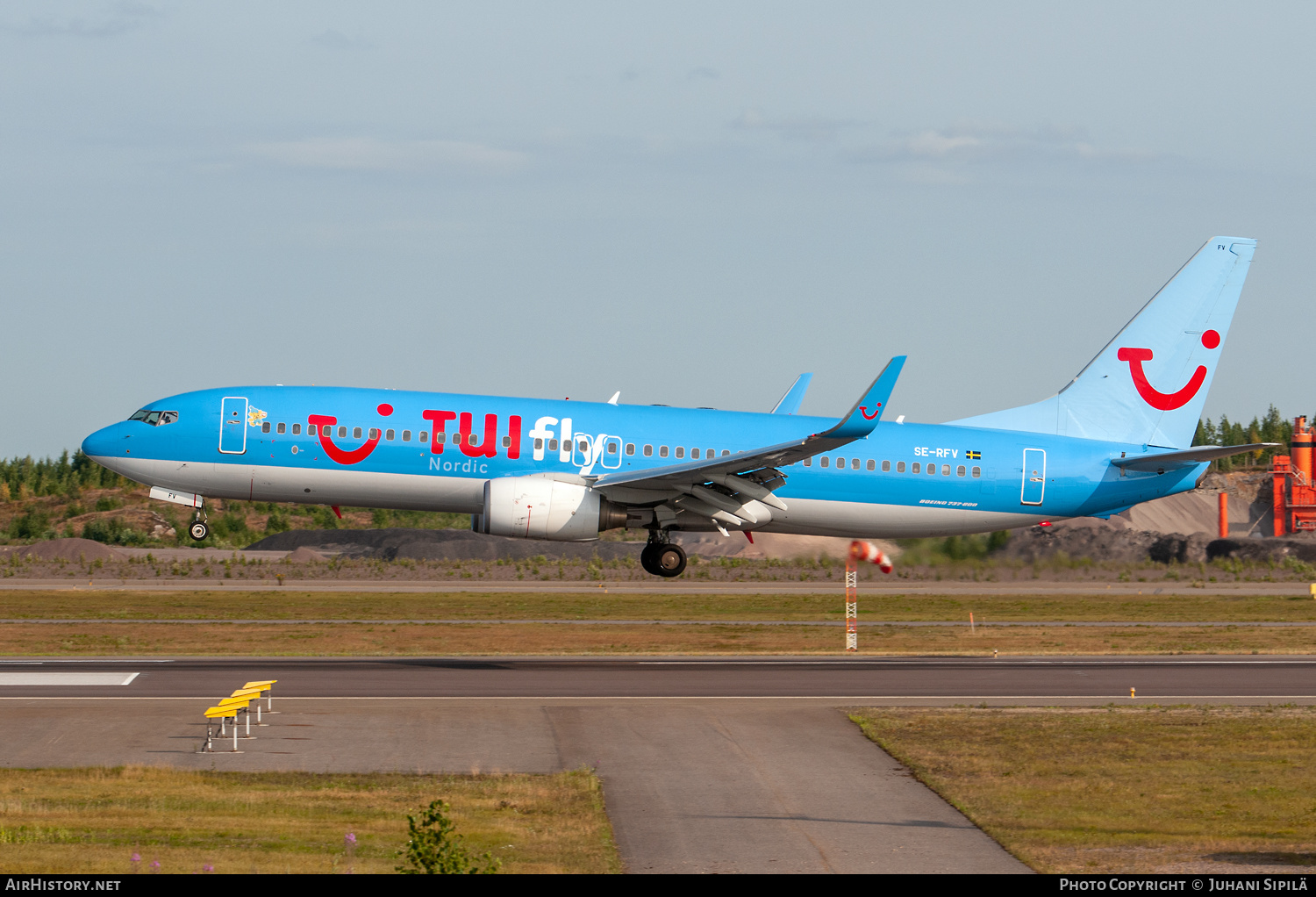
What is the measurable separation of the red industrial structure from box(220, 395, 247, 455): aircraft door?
74966 millimetres

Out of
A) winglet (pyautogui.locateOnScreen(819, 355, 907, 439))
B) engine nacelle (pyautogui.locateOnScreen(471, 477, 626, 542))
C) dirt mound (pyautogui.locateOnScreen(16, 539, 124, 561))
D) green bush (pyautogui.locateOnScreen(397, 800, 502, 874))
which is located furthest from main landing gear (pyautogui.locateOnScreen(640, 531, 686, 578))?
dirt mound (pyautogui.locateOnScreen(16, 539, 124, 561))

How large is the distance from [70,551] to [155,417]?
51.2 meters

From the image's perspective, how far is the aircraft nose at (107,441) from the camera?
124 ft

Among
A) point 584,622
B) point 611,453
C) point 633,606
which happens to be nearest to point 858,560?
point 611,453

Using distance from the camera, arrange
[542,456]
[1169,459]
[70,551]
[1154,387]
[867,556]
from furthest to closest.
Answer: [70,551]
[1154,387]
[867,556]
[1169,459]
[542,456]

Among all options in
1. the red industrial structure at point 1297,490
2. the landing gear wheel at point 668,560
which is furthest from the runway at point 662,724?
the red industrial structure at point 1297,490

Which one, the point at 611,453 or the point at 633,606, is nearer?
the point at 611,453

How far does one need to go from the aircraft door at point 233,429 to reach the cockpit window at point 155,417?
152cm

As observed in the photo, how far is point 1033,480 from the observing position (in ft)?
132

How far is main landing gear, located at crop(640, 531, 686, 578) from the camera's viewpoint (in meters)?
38.5

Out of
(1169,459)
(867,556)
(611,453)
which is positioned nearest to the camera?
(611,453)

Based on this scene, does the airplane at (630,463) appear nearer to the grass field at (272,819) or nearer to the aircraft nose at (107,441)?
the aircraft nose at (107,441)

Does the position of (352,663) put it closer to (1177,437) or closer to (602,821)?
(602,821)

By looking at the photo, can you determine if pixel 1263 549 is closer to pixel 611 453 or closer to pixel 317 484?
pixel 611 453
